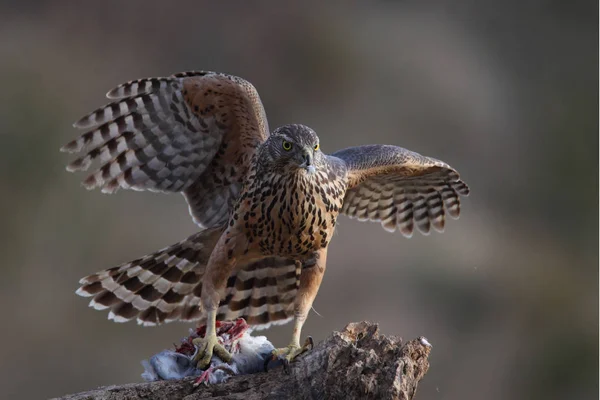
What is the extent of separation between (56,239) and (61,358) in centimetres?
127

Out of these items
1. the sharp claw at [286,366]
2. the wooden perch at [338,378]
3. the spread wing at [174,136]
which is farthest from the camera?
the spread wing at [174,136]

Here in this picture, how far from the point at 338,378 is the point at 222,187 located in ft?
6.91

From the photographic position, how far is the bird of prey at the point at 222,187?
17.2ft

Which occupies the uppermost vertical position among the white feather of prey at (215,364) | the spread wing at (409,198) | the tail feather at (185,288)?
the spread wing at (409,198)

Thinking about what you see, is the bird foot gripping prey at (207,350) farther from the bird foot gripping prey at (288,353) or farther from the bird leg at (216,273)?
the bird foot gripping prey at (288,353)

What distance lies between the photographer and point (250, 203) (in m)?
5.33

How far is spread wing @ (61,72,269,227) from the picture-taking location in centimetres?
569

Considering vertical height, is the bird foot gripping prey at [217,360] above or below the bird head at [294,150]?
below

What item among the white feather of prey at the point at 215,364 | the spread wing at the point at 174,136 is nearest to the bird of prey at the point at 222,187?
the spread wing at the point at 174,136

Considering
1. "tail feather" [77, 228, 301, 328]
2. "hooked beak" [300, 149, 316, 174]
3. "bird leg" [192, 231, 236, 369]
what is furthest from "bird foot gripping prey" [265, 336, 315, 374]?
"tail feather" [77, 228, 301, 328]

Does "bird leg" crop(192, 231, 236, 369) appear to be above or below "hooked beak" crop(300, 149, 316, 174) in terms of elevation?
below

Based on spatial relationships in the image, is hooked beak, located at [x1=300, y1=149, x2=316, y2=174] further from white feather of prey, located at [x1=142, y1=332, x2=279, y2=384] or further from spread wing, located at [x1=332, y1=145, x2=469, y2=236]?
spread wing, located at [x1=332, y1=145, x2=469, y2=236]

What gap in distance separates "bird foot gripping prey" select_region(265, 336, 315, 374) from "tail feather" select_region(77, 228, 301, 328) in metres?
1.16

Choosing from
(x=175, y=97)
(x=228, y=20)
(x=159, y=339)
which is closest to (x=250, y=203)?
(x=175, y=97)
